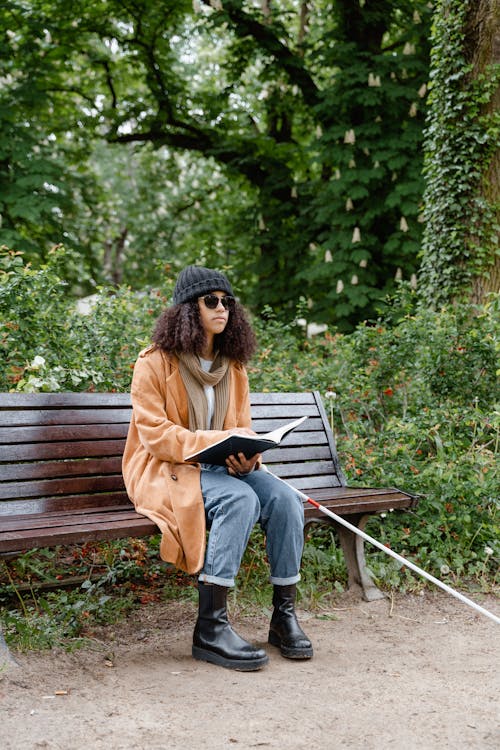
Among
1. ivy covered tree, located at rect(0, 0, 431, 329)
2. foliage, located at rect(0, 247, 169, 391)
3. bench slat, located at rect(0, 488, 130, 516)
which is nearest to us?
bench slat, located at rect(0, 488, 130, 516)

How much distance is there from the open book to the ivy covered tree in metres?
7.01

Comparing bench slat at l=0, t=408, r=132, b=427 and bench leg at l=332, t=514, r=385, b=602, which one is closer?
bench slat at l=0, t=408, r=132, b=427

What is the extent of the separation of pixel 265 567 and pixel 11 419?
1621 millimetres

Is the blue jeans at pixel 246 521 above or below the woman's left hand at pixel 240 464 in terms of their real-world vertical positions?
below

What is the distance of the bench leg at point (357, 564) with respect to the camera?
A: 425 centimetres

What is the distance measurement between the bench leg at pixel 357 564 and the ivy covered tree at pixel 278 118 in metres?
6.17

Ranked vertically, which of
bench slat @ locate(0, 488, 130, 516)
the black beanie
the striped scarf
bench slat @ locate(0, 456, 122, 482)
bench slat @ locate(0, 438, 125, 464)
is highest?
the black beanie

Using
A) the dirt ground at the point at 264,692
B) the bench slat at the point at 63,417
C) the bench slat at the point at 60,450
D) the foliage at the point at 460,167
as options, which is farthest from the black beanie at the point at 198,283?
the foliage at the point at 460,167

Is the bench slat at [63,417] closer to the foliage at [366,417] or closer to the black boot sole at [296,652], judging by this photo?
the foliage at [366,417]

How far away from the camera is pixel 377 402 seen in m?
5.74

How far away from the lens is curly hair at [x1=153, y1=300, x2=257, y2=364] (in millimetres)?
3594

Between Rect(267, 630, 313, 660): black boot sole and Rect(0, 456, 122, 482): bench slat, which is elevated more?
Rect(0, 456, 122, 482): bench slat

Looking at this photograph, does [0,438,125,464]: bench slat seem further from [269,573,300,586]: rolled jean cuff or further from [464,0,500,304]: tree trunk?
[464,0,500,304]: tree trunk

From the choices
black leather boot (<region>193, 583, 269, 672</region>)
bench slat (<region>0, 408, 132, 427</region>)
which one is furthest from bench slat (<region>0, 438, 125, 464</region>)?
black leather boot (<region>193, 583, 269, 672</region>)
